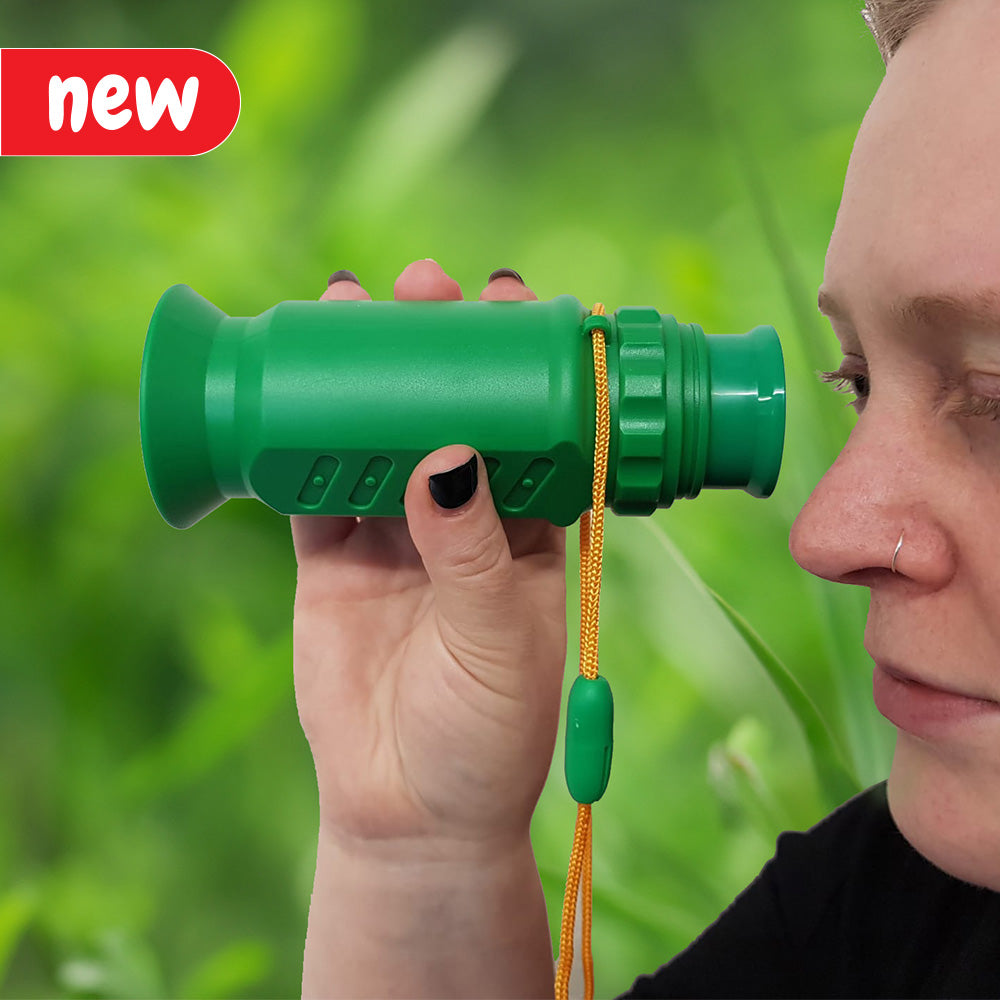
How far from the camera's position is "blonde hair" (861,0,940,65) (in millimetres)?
567

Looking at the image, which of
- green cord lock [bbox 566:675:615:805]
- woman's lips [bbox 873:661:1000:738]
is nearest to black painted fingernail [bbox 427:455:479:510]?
green cord lock [bbox 566:675:615:805]

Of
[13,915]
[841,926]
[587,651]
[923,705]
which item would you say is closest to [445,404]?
[587,651]

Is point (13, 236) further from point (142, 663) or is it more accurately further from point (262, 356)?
point (262, 356)

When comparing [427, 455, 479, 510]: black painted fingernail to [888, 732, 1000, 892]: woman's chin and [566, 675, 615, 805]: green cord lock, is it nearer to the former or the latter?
[566, 675, 615, 805]: green cord lock

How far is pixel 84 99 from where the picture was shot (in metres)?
1.12

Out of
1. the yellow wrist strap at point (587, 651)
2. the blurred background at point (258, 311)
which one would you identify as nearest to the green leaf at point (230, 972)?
the blurred background at point (258, 311)

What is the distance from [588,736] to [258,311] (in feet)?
2.20

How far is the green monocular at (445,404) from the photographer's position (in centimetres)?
59

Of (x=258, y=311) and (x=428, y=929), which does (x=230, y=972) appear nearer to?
(x=428, y=929)

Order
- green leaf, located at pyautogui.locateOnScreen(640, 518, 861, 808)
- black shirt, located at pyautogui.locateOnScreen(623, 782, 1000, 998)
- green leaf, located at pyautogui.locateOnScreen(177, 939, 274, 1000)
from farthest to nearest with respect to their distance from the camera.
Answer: green leaf, located at pyautogui.locateOnScreen(177, 939, 274, 1000) → green leaf, located at pyautogui.locateOnScreen(640, 518, 861, 808) → black shirt, located at pyautogui.locateOnScreen(623, 782, 1000, 998)

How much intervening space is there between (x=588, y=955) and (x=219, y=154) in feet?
2.87

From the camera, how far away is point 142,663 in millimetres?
1155

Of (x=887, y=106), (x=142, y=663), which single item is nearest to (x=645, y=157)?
(x=887, y=106)

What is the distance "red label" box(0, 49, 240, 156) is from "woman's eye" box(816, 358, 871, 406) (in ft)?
2.63
